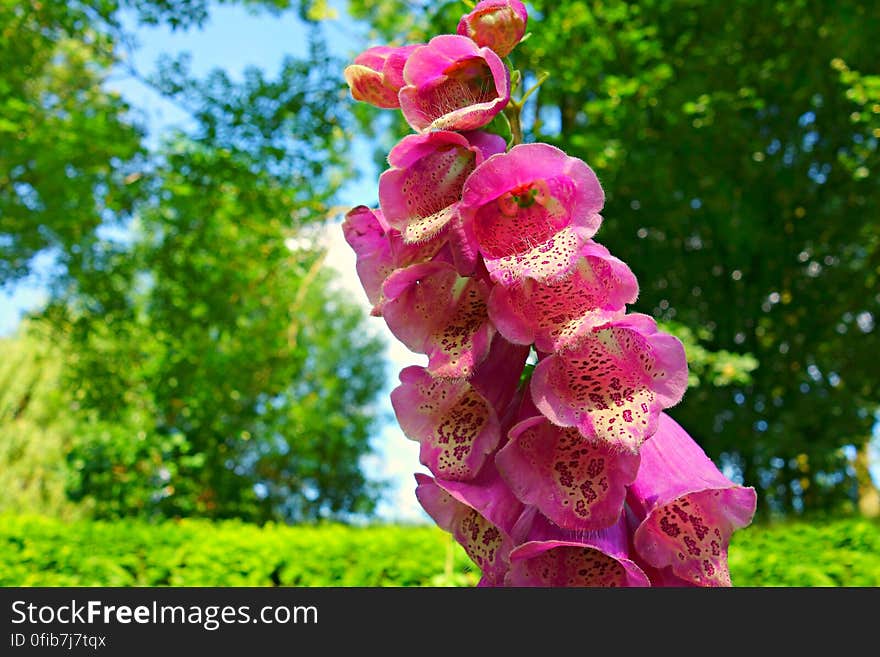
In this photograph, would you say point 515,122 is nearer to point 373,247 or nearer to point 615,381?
point 373,247

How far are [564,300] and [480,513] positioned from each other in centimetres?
22

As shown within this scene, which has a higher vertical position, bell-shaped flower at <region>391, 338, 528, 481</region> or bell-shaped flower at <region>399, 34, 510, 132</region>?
bell-shaped flower at <region>399, 34, 510, 132</region>

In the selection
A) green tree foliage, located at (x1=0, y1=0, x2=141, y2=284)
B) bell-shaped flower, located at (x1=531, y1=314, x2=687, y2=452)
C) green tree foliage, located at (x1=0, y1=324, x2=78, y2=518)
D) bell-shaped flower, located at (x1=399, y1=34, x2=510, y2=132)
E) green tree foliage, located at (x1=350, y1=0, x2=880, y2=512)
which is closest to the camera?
bell-shaped flower, located at (x1=531, y1=314, x2=687, y2=452)

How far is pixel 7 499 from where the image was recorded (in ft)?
44.9

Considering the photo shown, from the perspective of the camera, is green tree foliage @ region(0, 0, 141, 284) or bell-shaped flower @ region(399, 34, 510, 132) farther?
green tree foliage @ region(0, 0, 141, 284)

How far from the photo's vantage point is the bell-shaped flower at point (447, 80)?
715 millimetres

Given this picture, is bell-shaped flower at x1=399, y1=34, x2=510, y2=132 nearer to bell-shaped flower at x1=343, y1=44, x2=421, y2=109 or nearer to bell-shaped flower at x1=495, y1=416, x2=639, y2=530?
bell-shaped flower at x1=343, y1=44, x2=421, y2=109

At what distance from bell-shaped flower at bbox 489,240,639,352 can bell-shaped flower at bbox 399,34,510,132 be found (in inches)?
7.2

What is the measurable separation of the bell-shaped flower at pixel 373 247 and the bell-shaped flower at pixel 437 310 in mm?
28

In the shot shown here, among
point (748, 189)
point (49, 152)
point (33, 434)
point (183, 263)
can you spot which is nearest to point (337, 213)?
point (183, 263)

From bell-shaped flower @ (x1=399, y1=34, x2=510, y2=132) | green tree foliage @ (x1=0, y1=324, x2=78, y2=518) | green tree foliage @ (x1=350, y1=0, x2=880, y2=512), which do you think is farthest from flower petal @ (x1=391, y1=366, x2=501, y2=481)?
green tree foliage @ (x1=0, y1=324, x2=78, y2=518)

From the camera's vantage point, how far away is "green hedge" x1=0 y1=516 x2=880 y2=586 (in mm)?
4468

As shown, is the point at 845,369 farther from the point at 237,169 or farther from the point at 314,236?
the point at 237,169

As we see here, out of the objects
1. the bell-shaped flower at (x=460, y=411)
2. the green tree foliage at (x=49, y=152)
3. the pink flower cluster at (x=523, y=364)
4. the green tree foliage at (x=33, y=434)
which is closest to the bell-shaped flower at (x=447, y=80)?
the pink flower cluster at (x=523, y=364)
